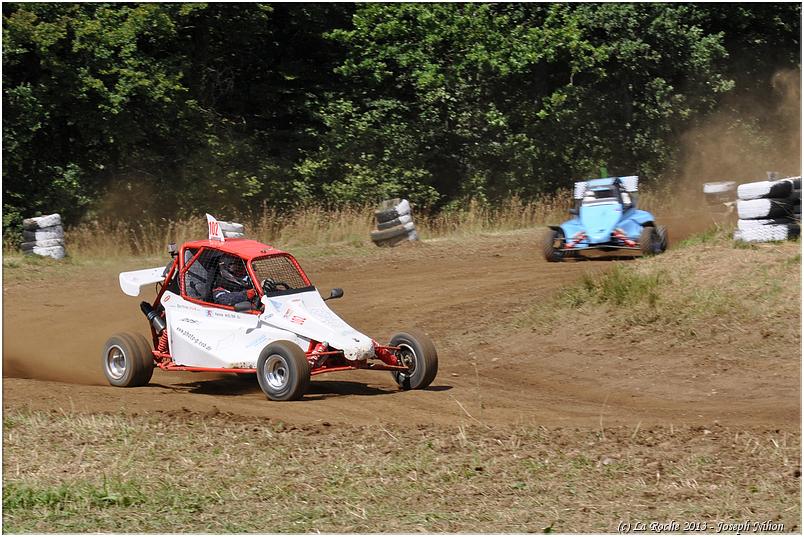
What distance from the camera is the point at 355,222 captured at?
78.1 feet

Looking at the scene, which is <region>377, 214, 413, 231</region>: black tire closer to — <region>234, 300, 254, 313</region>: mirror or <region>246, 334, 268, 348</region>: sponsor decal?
<region>234, 300, 254, 313</region>: mirror

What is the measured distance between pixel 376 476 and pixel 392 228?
13.6m

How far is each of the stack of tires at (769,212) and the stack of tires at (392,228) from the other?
7.40 m

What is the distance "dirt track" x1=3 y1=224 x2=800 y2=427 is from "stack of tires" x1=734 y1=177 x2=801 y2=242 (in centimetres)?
286

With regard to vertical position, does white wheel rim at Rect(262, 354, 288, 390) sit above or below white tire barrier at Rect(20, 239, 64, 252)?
below

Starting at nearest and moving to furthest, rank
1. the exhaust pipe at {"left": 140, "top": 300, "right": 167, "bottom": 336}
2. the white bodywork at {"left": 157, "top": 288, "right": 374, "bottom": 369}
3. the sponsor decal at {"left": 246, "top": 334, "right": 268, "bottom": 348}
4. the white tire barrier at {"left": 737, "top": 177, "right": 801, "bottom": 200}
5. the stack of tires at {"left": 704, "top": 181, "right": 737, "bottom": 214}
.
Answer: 1. the white bodywork at {"left": 157, "top": 288, "right": 374, "bottom": 369}
2. the sponsor decal at {"left": 246, "top": 334, "right": 268, "bottom": 348}
3. the exhaust pipe at {"left": 140, "top": 300, "right": 167, "bottom": 336}
4. the white tire barrier at {"left": 737, "top": 177, "right": 801, "bottom": 200}
5. the stack of tires at {"left": 704, "top": 181, "right": 737, "bottom": 214}

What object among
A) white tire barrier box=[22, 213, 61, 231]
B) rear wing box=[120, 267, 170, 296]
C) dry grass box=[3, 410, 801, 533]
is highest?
white tire barrier box=[22, 213, 61, 231]

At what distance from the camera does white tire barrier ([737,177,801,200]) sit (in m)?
15.7

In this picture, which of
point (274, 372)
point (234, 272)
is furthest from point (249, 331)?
point (234, 272)

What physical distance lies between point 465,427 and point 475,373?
3292mm

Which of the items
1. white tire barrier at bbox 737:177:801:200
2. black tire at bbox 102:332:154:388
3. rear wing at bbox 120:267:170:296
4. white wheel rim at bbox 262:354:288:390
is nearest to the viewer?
white wheel rim at bbox 262:354:288:390

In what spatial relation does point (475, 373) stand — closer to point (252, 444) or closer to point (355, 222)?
point (252, 444)

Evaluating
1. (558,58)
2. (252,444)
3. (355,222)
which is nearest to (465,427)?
(252,444)

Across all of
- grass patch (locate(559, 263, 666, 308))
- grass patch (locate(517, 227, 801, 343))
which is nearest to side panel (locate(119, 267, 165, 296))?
grass patch (locate(517, 227, 801, 343))
